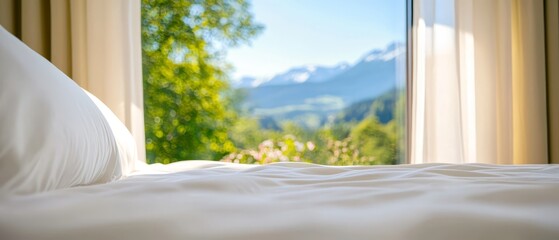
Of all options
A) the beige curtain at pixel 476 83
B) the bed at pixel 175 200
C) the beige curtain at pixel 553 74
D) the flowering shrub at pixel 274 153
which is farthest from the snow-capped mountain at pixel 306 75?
the bed at pixel 175 200

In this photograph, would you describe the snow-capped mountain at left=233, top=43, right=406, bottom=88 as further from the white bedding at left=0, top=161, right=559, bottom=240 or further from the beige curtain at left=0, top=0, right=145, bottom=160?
the white bedding at left=0, top=161, right=559, bottom=240

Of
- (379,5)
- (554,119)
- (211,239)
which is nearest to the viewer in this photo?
(211,239)

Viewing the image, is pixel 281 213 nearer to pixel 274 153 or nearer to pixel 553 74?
pixel 553 74

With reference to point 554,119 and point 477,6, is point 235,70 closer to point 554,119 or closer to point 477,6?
point 477,6

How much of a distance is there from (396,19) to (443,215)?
359 centimetres

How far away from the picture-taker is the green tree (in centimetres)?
413

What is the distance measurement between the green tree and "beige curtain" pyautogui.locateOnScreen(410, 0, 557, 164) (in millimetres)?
1971

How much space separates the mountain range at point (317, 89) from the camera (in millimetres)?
4605

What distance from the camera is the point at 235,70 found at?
4473 millimetres

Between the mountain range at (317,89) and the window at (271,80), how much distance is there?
11 mm

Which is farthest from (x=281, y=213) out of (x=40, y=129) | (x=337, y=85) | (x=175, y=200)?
(x=337, y=85)

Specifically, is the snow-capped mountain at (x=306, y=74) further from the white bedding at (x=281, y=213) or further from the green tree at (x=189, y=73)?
the white bedding at (x=281, y=213)

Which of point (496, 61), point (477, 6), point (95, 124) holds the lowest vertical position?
point (95, 124)

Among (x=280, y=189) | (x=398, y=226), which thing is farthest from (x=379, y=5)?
(x=398, y=226)
